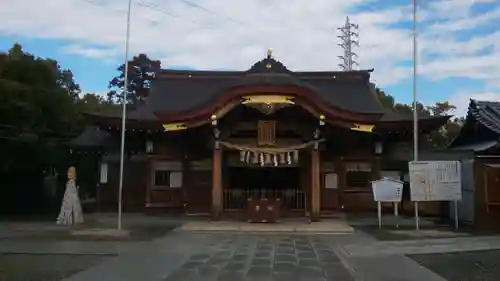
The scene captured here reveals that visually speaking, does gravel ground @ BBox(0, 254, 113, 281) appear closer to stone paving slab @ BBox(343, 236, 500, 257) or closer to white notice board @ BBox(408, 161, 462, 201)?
stone paving slab @ BBox(343, 236, 500, 257)

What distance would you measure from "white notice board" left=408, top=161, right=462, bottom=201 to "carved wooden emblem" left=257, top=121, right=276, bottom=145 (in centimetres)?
516

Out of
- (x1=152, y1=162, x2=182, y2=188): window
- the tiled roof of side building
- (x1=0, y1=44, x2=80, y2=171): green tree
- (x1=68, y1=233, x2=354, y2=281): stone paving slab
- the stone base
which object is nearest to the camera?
(x1=68, y1=233, x2=354, y2=281): stone paving slab

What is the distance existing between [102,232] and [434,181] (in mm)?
9698

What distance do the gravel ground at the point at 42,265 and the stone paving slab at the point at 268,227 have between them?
5.31 meters

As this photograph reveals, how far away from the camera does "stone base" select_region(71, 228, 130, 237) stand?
13.9 metres

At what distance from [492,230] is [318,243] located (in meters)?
5.97

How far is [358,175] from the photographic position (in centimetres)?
2003

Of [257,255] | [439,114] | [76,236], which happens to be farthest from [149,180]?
[439,114]

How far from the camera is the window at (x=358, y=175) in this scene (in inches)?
787

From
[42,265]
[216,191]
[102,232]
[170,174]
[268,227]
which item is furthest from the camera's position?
[170,174]

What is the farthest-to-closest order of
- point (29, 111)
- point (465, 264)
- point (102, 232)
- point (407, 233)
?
1. point (29, 111)
2. point (407, 233)
3. point (102, 232)
4. point (465, 264)

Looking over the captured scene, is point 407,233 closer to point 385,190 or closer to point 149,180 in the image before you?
point 385,190

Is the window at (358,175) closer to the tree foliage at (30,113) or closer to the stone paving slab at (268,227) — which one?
the stone paving slab at (268,227)

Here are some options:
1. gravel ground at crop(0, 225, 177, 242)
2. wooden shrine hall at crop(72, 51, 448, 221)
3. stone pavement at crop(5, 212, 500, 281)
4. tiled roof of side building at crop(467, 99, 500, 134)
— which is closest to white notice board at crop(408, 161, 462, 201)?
stone pavement at crop(5, 212, 500, 281)
